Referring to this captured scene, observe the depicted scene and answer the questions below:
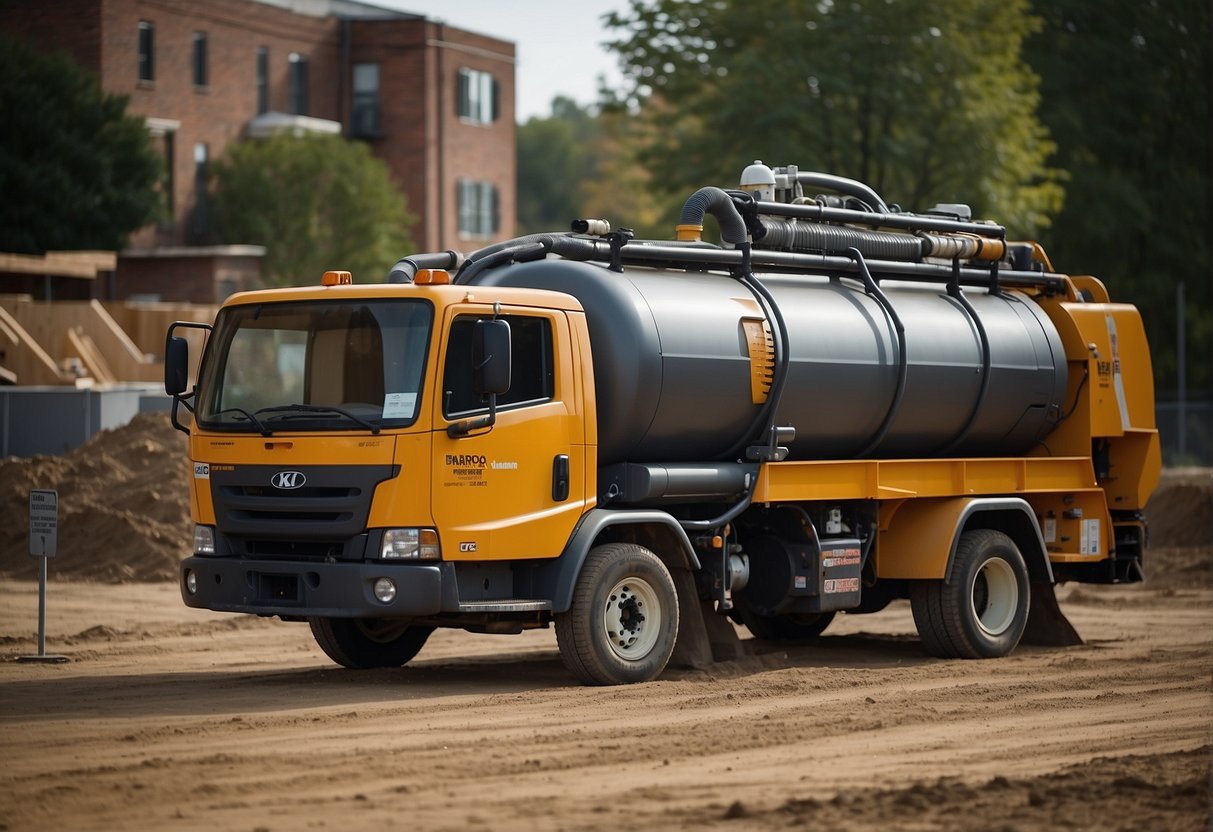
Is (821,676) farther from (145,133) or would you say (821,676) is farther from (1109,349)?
(145,133)

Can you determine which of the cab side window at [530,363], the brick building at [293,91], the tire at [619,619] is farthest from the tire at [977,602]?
the brick building at [293,91]

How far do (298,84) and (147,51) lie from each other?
697 cm

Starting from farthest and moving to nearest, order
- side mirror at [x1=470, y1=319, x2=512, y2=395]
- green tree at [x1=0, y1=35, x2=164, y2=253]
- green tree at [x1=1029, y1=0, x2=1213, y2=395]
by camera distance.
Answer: green tree at [x1=1029, y1=0, x2=1213, y2=395]
green tree at [x1=0, y1=35, x2=164, y2=253]
side mirror at [x1=470, y1=319, x2=512, y2=395]

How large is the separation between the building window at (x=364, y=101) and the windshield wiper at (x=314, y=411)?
47.9 metres

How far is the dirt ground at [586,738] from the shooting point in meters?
8.97

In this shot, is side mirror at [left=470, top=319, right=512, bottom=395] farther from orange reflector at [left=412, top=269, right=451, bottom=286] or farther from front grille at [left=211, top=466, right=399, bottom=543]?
front grille at [left=211, top=466, right=399, bottom=543]

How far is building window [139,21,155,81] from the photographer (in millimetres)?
51938

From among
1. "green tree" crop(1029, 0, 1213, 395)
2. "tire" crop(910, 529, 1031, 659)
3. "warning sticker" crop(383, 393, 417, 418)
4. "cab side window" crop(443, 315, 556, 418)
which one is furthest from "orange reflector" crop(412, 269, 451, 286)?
"green tree" crop(1029, 0, 1213, 395)

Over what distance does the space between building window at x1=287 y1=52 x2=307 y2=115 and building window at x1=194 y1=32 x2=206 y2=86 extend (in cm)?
419

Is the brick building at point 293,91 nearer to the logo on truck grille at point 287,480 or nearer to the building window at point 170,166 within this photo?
the building window at point 170,166

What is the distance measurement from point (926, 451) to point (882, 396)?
130 cm

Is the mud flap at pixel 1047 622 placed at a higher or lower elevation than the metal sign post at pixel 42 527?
lower

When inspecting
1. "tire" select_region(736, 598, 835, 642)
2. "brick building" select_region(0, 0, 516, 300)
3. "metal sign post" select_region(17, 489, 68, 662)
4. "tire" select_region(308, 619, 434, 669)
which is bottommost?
"tire" select_region(736, 598, 835, 642)

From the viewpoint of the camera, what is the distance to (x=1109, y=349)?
58.6ft
